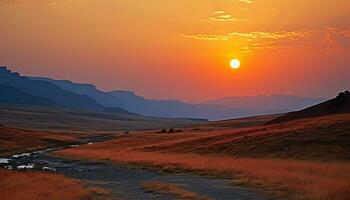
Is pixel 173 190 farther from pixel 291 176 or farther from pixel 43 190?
pixel 291 176

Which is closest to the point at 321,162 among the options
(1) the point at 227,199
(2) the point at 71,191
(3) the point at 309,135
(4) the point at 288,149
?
(4) the point at 288,149

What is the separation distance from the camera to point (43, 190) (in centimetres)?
3078

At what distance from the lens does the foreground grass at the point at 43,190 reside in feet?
92.2

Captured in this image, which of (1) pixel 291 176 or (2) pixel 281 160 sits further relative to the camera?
(2) pixel 281 160

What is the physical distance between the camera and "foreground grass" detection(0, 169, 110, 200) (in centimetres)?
2809

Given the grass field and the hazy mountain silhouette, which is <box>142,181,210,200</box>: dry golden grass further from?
the hazy mountain silhouette

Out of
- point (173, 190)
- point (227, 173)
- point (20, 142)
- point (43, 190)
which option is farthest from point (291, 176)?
point (20, 142)

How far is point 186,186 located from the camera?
33406 mm

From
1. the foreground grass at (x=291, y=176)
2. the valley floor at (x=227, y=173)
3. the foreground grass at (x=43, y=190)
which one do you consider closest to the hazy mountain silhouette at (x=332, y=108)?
the valley floor at (x=227, y=173)

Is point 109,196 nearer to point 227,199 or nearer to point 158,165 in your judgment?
point 227,199

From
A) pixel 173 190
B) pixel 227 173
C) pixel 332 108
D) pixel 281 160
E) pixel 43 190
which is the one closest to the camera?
pixel 173 190

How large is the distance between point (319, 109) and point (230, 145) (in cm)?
4679

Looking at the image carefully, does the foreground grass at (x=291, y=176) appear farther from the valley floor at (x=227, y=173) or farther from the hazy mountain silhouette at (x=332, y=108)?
the hazy mountain silhouette at (x=332, y=108)

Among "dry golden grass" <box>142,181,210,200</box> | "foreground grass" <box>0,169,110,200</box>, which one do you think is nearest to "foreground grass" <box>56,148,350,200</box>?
"dry golden grass" <box>142,181,210,200</box>
